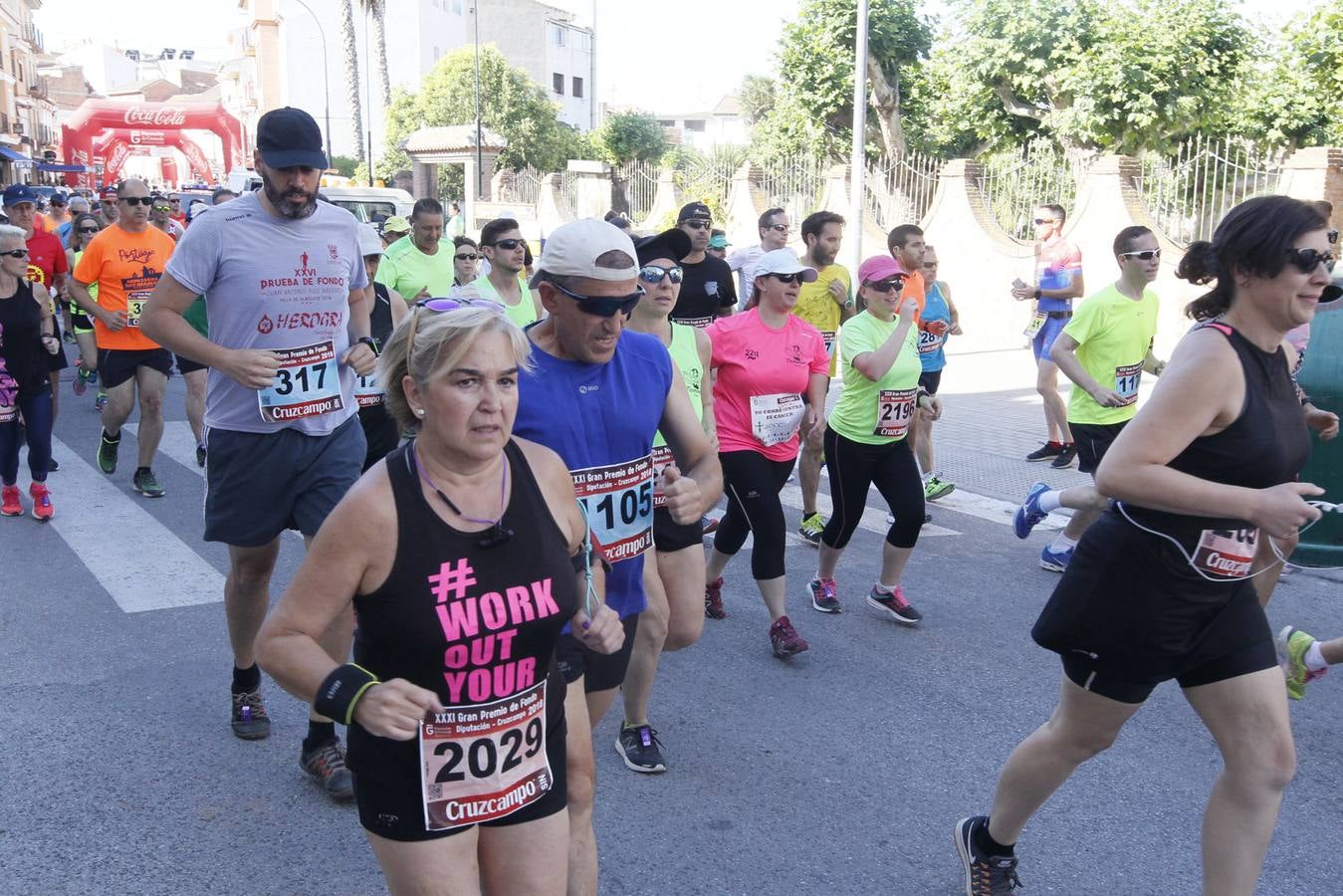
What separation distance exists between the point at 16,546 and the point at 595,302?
556 cm

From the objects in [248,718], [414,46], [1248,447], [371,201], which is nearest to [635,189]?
[371,201]

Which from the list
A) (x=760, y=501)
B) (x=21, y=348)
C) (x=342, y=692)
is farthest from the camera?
(x=21, y=348)

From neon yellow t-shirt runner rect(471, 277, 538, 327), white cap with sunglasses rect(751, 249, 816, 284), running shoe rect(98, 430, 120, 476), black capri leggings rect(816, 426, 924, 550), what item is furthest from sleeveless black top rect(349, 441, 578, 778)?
running shoe rect(98, 430, 120, 476)

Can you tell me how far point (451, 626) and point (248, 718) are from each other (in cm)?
265

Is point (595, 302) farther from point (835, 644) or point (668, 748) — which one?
point (835, 644)

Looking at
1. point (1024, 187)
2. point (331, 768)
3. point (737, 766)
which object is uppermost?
point (1024, 187)

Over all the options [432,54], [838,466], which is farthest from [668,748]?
[432,54]

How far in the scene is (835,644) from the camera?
5.67 metres

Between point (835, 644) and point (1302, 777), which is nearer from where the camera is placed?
point (1302, 777)

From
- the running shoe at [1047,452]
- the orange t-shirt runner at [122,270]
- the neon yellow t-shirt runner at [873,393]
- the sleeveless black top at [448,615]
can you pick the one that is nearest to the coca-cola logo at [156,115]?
the orange t-shirt runner at [122,270]

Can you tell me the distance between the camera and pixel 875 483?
5.86 metres

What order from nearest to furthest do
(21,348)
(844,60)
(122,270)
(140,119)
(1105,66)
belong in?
1. (21,348)
2. (122,270)
3. (1105,66)
4. (844,60)
5. (140,119)

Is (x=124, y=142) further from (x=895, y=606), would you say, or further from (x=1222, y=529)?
(x=1222, y=529)

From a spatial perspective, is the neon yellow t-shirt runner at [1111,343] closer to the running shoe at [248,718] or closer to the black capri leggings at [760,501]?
the black capri leggings at [760,501]
